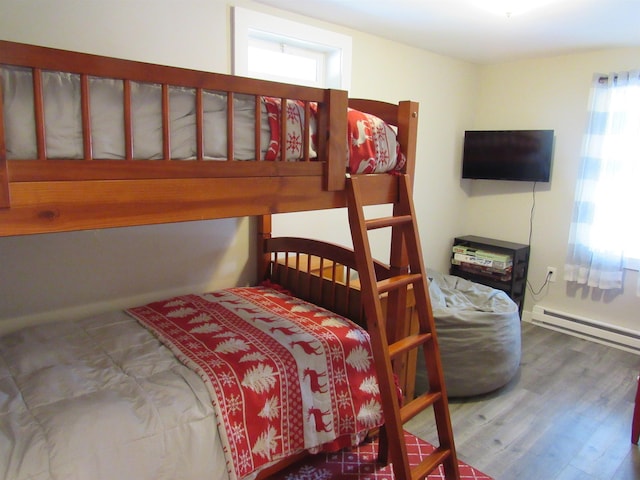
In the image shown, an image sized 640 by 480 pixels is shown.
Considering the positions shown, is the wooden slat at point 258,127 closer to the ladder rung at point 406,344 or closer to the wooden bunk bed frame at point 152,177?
the wooden bunk bed frame at point 152,177

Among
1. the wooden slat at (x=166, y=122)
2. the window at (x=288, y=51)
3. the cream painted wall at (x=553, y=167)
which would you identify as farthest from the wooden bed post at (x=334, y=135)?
the cream painted wall at (x=553, y=167)

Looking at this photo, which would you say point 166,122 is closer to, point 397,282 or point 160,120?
point 160,120

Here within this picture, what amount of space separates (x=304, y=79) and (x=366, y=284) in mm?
1889

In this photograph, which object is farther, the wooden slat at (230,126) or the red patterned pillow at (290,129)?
the red patterned pillow at (290,129)

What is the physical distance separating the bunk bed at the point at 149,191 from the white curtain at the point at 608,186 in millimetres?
2311

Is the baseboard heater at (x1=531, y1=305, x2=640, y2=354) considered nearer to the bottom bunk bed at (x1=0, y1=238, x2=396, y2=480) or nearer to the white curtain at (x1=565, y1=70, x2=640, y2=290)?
the white curtain at (x1=565, y1=70, x2=640, y2=290)

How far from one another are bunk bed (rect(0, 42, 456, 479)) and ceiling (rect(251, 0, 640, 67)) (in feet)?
3.17

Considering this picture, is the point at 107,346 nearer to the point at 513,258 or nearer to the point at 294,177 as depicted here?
the point at 294,177

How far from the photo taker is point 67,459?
1307 mm

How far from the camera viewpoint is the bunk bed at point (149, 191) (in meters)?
1.11

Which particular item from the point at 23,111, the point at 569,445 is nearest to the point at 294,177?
the point at 23,111

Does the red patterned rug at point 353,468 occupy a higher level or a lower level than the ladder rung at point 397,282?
lower

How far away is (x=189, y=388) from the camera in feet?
5.32

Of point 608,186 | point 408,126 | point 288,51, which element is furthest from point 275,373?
point 608,186
